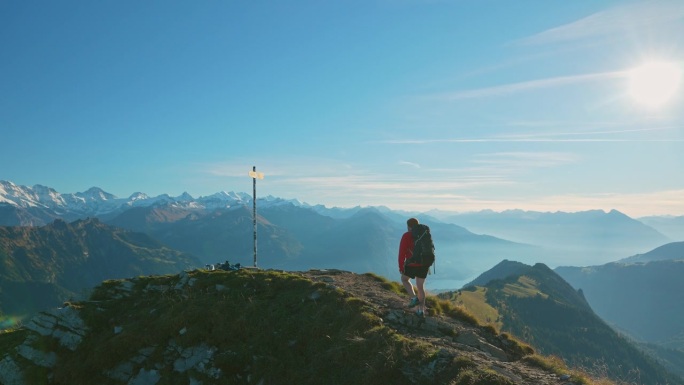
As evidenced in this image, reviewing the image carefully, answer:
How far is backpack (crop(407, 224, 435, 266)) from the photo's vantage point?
51.7ft

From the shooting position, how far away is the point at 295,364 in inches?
512

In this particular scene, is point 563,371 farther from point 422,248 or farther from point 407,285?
point 407,285

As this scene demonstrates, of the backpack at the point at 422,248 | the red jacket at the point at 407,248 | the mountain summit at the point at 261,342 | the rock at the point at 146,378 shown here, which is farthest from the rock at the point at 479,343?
the rock at the point at 146,378

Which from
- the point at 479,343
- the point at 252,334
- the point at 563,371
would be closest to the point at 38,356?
the point at 252,334

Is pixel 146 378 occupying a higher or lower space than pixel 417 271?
lower

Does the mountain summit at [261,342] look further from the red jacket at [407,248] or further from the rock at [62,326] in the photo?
the red jacket at [407,248]

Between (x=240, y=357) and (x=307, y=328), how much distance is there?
2.62 meters

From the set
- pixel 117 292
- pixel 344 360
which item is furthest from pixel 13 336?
pixel 344 360

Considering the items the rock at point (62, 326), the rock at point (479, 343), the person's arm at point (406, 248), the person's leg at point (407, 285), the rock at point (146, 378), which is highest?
the person's arm at point (406, 248)

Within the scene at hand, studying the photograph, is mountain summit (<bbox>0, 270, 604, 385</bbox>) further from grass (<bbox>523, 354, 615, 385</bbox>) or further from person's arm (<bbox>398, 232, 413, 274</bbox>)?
person's arm (<bbox>398, 232, 413, 274</bbox>)

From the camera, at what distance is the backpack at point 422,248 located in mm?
15750

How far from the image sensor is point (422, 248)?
15.8 meters

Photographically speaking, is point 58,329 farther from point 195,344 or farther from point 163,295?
point 195,344

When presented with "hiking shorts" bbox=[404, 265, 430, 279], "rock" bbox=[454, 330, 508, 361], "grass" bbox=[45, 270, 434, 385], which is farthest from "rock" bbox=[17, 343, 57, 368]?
"rock" bbox=[454, 330, 508, 361]
